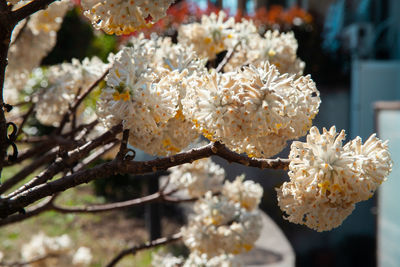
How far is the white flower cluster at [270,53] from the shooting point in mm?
1727

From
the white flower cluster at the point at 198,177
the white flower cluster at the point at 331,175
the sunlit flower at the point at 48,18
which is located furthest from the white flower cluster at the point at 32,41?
the white flower cluster at the point at 331,175

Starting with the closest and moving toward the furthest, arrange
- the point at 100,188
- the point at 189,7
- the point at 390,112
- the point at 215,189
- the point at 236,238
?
the point at 236,238, the point at 215,189, the point at 390,112, the point at 100,188, the point at 189,7

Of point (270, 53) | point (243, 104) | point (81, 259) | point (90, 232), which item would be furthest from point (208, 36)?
point (90, 232)

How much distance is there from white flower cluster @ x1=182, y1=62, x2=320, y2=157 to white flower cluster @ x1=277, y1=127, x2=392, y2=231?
0.27 feet

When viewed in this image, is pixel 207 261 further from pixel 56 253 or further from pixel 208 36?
pixel 56 253

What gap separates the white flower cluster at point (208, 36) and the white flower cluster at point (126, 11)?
2.67 ft

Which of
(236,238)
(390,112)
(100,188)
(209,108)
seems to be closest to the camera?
(209,108)

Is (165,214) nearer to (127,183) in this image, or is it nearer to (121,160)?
(127,183)

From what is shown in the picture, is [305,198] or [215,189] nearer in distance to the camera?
[305,198]

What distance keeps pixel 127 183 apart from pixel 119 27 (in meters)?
5.60

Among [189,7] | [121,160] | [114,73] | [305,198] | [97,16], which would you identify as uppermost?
[97,16]

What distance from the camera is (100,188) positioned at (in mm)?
6422

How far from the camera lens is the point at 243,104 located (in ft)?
3.21

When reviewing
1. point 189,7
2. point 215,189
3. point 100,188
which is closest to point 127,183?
point 100,188
